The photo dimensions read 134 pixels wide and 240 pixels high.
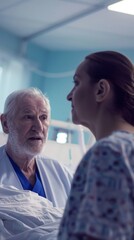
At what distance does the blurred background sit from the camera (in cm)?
293

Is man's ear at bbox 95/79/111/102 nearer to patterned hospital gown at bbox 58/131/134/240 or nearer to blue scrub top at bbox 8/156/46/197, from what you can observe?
patterned hospital gown at bbox 58/131/134/240

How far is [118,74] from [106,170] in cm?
27

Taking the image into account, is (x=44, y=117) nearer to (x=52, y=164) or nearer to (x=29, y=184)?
(x=52, y=164)

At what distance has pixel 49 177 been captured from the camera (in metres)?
1.93

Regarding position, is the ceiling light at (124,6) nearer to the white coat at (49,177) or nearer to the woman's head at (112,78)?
the white coat at (49,177)

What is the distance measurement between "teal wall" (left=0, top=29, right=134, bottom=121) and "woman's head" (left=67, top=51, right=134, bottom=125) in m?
3.07

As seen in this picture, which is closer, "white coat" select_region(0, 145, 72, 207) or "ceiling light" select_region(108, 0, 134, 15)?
"white coat" select_region(0, 145, 72, 207)

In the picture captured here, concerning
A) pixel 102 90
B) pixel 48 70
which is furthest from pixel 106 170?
pixel 48 70

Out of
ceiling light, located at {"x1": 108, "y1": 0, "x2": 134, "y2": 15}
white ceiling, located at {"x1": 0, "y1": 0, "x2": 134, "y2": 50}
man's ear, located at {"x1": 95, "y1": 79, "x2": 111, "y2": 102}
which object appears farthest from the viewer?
white ceiling, located at {"x1": 0, "y1": 0, "x2": 134, "y2": 50}

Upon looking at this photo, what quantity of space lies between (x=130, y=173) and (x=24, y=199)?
0.90 metres

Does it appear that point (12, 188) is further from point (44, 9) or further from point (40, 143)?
point (44, 9)

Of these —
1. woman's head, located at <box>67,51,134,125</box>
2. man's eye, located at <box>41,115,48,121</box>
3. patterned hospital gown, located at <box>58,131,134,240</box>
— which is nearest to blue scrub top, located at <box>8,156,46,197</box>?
man's eye, located at <box>41,115,48,121</box>

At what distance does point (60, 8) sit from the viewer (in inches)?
125

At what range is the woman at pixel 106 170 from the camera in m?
0.75
